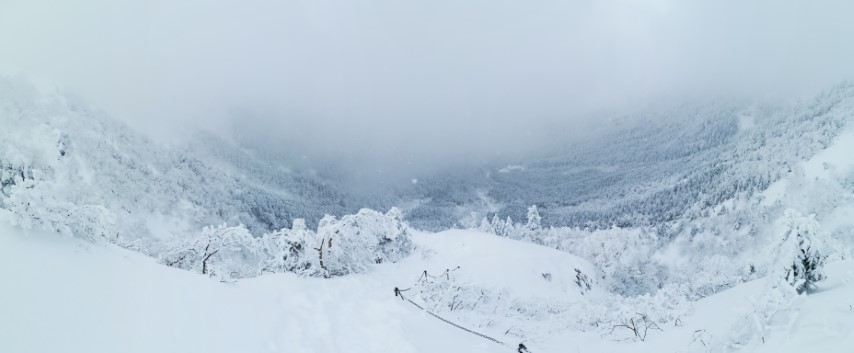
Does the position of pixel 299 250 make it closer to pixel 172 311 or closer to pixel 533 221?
pixel 172 311

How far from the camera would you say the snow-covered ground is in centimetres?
584

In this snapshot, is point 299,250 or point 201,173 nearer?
point 299,250

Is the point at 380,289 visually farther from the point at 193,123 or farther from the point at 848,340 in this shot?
the point at 193,123

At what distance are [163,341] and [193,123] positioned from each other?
191 meters

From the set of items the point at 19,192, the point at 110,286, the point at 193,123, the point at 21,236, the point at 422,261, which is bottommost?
the point at 422,261

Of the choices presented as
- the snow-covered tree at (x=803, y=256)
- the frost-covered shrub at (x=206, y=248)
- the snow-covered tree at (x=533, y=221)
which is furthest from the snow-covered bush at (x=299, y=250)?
the snow-covered tree at (x=533, y=221)

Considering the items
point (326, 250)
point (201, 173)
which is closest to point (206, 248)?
point (326, 250)

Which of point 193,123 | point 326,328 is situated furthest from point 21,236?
point 193,123

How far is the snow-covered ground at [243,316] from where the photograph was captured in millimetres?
5840

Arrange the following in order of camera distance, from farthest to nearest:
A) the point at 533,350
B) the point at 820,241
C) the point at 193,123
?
1. the point at 193,123
2. the point at 533,350
3. the point at 820,241

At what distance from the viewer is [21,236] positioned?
7141 mm

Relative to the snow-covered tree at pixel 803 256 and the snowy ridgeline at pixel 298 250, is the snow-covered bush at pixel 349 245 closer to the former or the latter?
the snowy ridgeline at pixel 298 250

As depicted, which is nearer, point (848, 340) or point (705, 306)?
point (848, 340)

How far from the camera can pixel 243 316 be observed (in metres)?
9.31
